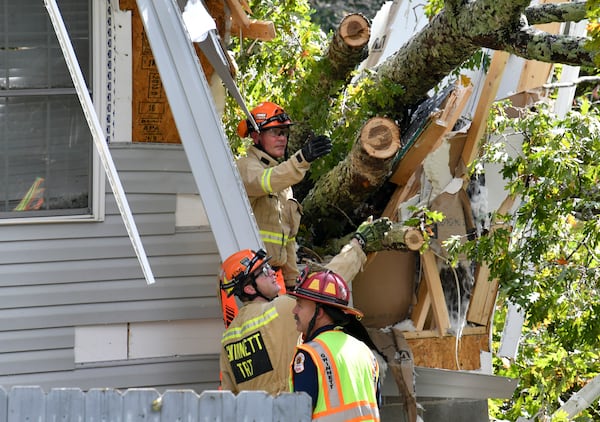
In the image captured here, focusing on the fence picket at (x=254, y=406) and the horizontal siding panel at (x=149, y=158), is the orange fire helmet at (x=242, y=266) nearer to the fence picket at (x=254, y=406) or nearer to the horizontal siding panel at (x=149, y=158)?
the fence picket at (x=254, y=406)

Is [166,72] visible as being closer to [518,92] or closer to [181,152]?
[181,152]

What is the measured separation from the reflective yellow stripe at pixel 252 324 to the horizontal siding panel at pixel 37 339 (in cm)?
170

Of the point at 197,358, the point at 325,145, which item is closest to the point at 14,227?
the point at 197,358

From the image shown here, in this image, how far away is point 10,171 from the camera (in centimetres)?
732

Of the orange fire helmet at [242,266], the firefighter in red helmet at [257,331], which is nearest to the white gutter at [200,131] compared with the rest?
the orange fire helmet at [242,266]

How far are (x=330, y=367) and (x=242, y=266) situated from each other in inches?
59.0

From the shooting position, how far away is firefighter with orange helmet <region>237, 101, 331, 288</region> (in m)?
7.45

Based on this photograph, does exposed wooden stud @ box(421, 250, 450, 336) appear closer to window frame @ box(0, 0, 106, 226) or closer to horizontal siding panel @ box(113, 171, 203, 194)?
horizontal siding panel @ box(113, 171, 203, 194)

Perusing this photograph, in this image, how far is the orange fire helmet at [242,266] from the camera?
606 cm

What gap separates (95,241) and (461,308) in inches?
141

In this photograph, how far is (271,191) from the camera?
726 cm

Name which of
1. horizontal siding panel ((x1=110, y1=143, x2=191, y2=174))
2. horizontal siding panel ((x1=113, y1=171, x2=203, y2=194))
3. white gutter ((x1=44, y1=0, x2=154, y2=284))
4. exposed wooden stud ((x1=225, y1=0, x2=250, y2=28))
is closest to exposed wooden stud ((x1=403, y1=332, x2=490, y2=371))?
horizontal siding panel ((x1=113, y1=171, x2=203, y2=194))

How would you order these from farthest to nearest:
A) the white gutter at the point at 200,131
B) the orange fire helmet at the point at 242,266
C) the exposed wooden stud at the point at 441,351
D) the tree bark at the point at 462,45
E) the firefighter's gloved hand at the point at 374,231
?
1. the exposed wooden stud at the point at 441,351
2. the firefighter's gloved hand at the point at 374,231
3. the tree bark at the point at 462,45
4. the white gutter at the point at 200,131
5. the orange fire helmet at the point at 242,266

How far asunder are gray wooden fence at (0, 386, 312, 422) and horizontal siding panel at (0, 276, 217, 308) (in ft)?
8.82
